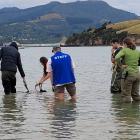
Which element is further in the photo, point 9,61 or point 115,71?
point 115,71

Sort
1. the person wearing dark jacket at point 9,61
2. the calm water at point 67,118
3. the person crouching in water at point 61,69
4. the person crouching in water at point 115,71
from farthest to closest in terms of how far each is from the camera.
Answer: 1. the person crouching in water at point 115,71
2. the person wearing dark jacket at point 9,61
3. the person crouching in water at point 61,69
4. the calm water at point 67,118

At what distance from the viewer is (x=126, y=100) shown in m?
15.8

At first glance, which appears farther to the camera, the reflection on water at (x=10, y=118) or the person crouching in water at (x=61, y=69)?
the person crouching in water at (x=61, y=69)

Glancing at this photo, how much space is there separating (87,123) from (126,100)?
3.85 meters

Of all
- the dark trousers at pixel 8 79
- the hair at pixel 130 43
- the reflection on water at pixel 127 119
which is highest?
the hair at pixel 130 43

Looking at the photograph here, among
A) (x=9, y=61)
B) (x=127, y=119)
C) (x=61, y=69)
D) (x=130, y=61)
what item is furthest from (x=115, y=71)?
(x=127, y=119)

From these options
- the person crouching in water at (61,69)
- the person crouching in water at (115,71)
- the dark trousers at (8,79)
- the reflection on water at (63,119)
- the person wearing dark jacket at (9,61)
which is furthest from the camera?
the person crouching in water at (115,71)

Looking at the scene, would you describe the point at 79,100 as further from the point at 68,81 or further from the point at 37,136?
the point at 37,136

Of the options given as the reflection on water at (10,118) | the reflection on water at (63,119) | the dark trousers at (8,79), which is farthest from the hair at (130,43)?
the dark trousers at (8,79)

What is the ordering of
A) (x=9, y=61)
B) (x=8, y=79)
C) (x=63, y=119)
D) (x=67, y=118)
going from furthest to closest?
(x=8, y=79), (x=9, y=61), (x=67, y=118), (x=63, y=119)

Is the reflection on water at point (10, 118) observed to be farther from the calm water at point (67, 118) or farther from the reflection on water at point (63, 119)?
the reflection on water at point (63, 119)

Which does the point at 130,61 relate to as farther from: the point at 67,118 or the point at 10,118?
the point at 10,118

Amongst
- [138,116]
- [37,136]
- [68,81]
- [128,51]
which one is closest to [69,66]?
[68,81]

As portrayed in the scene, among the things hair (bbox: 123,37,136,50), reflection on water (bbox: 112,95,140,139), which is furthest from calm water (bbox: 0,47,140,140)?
hair (bbox: 123,37,136,50)
